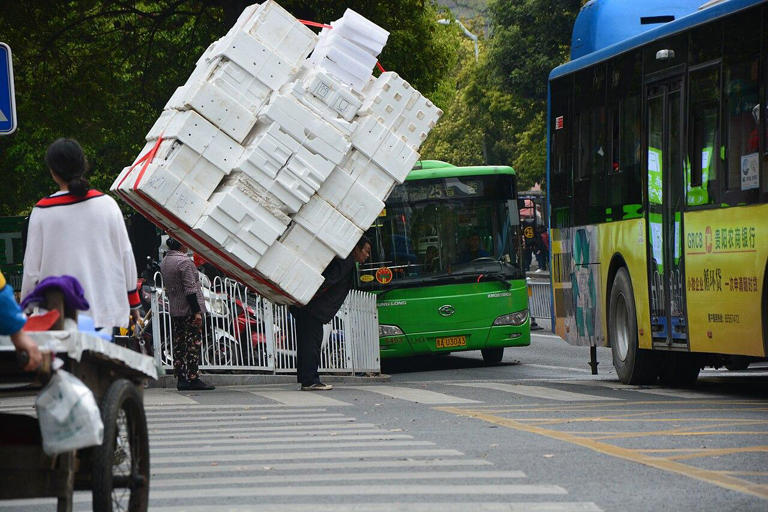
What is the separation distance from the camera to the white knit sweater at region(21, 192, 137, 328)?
25.0 ft

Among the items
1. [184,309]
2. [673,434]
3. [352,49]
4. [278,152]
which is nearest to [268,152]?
[278,152]

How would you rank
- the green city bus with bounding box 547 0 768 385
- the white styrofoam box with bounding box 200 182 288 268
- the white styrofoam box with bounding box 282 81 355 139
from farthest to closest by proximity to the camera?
the white styrofoam box with bounding box 282 81 355 139 → the white styrofoam box with bounding box 200 182 288 268 → the green city bus with bounding box 547 0 768 385

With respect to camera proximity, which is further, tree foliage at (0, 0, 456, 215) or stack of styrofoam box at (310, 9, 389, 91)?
tree foliage at (0, 0, 456, 215)

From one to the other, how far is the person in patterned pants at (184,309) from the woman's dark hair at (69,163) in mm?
10201

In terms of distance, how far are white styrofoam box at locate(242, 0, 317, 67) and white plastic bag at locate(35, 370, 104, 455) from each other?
10.7m

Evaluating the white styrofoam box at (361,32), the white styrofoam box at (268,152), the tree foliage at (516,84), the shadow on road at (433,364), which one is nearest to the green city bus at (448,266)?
the shadow on road at (433,364)

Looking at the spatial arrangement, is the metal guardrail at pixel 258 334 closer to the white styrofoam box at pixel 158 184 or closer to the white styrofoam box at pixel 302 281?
the white styrofoam box at pixel 302 281

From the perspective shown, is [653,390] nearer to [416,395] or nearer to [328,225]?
[416,395]

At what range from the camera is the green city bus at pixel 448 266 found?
22.4 m

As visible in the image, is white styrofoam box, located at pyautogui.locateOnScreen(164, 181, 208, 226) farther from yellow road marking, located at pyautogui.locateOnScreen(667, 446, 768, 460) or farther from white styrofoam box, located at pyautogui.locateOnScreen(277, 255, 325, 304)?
yellow road marking, located at pyautogui.locateOnScreen(667, 446, 768, 460)

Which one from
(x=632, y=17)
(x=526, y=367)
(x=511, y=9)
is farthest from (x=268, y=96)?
(x=511, y=9)

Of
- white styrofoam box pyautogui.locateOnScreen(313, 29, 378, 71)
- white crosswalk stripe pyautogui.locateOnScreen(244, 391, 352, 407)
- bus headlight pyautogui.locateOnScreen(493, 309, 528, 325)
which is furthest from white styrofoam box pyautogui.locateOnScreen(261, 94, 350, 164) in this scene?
bus headlight pyautogui.locateOnScreen(493, 309, 528, 325)

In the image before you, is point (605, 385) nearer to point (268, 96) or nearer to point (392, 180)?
point (392, 180)

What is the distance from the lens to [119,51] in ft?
98.4
